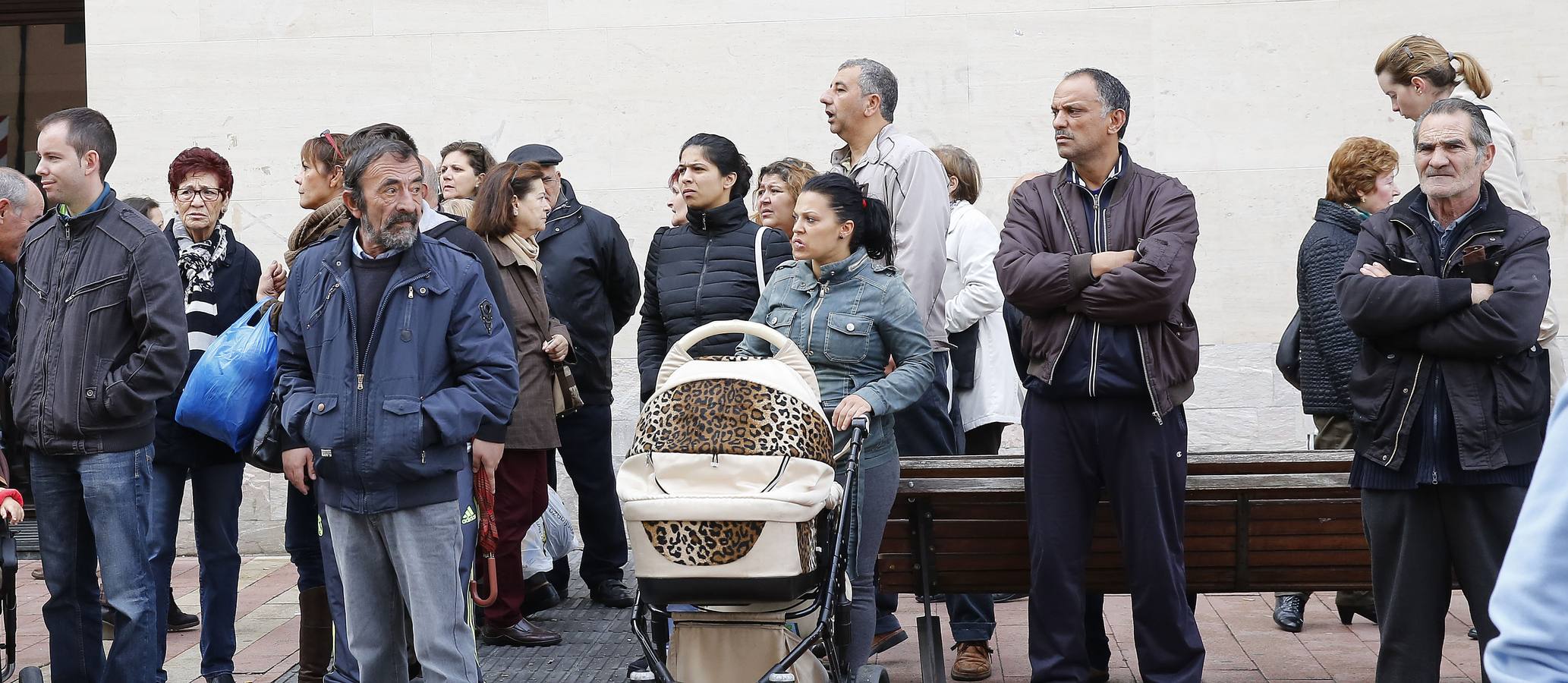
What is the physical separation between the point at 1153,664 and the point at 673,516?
1793mm

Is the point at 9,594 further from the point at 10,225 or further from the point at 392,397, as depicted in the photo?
the point at 392,397

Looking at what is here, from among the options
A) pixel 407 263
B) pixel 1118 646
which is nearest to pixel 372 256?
pixel 407 263

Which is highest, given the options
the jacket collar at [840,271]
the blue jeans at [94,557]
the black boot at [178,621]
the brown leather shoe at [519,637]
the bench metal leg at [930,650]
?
the jacket collar at [840,271]

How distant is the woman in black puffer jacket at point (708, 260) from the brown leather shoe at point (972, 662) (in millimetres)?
1539

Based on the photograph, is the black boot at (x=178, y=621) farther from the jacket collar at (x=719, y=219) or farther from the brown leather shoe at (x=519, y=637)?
the jacket collar at (x=719, y=219)

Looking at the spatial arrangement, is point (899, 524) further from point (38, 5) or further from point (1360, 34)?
point (38, 5)

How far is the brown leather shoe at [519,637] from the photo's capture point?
629cm

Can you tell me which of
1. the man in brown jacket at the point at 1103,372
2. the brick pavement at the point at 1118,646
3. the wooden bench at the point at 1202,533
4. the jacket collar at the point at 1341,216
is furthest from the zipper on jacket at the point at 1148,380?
the jacket collar at the point at 1341,216

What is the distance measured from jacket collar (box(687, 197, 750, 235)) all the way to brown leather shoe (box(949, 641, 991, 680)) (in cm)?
199

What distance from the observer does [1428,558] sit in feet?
14.4

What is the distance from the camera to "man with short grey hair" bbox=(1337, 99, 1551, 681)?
14.0 feet

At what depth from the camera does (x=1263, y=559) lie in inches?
204

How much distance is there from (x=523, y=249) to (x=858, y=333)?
183cm

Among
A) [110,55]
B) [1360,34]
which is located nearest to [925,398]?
[1360,34]
